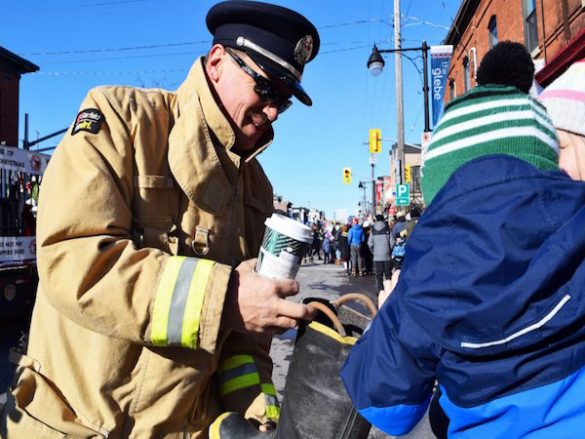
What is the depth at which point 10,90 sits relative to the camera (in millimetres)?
23922

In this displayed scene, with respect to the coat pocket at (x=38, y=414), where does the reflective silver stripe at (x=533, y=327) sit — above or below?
above

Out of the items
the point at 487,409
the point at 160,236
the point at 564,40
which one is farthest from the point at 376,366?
the point at 564,40

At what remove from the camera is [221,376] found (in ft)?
6.45

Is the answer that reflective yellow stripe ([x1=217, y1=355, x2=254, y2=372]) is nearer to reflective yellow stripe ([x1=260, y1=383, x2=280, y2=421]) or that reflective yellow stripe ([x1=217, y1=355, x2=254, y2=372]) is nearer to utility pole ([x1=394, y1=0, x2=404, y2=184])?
reflective yellow stripe ([x1=260, y1=383, x2=280, y2=421])

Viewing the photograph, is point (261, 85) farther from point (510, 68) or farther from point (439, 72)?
point (439, 72)

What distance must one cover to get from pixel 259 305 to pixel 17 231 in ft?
26.0

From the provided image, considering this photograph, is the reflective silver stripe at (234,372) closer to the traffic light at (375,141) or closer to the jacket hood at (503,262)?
the jacket hood at (503,262)

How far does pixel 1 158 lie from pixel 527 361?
8.52m

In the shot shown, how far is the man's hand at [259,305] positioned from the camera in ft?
4.62

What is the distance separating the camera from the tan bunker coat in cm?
134

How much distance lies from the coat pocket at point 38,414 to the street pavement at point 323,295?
1238mm

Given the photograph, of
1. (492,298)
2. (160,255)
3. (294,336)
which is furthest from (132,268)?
(294,336)

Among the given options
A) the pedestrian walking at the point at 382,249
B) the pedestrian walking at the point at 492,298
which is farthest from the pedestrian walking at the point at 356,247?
the pedestrian walking at the point at 492,298

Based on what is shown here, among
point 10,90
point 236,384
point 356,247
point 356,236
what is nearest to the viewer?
point 236,384
